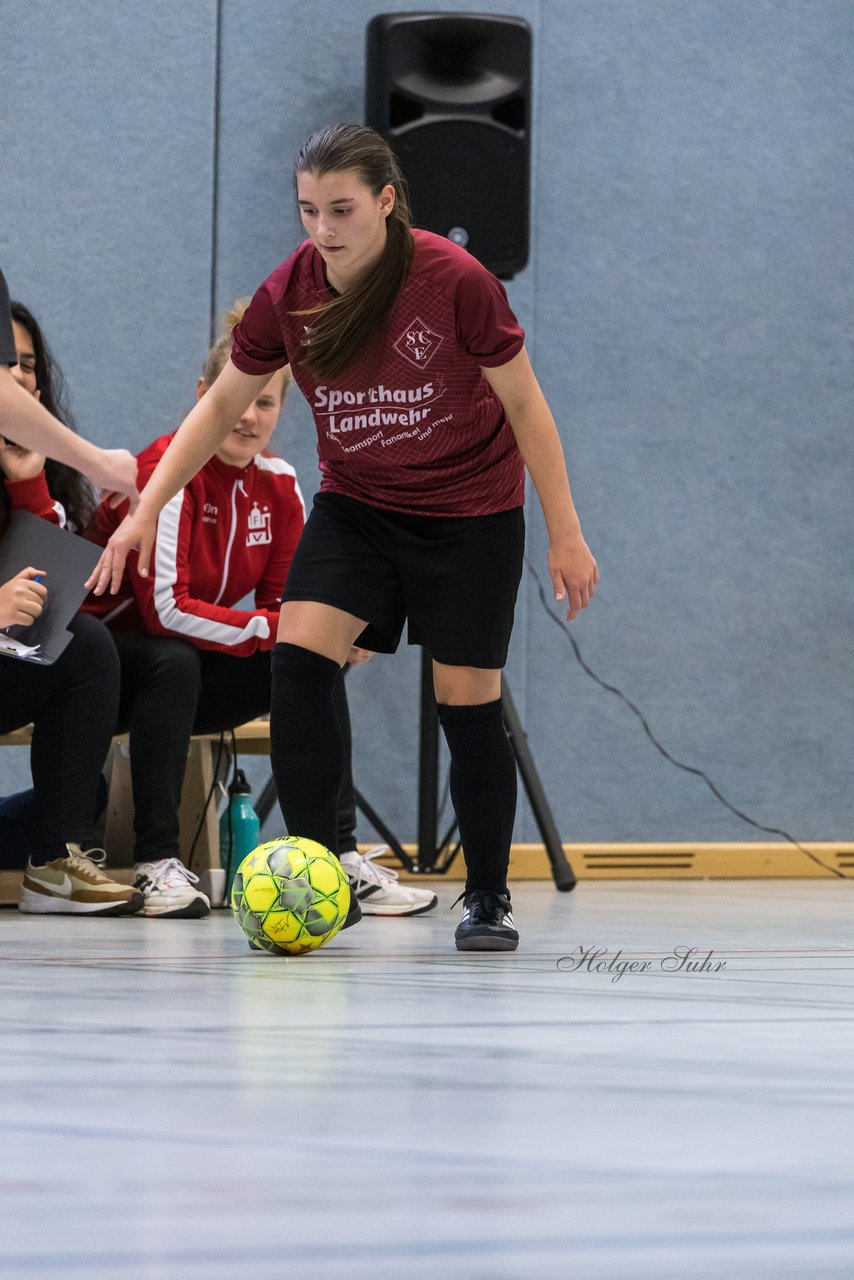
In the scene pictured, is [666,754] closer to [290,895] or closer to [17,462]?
[17,462]

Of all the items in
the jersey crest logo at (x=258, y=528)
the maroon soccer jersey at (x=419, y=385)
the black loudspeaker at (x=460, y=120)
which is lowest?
the jersey crest logo at (x=258, y=528)

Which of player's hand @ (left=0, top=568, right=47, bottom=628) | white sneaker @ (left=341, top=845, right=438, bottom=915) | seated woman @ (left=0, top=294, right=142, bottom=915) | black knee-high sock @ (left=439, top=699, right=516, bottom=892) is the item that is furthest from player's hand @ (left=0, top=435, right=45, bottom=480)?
black knee-high sock @ (left=439, top=699, right=516, bottom=892)

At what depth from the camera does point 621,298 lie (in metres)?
4.60

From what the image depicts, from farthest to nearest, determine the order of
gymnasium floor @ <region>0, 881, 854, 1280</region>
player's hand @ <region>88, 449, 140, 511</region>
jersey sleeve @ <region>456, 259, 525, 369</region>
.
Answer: player's hand @ <region>88, 449, 140, 511</region> < jersey sleeve @ <region>456, 259, 525, 369</region> < gymnasium floor @ <region>0, 881, 854, 1280</region>

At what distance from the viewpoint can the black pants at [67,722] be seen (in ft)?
9.04

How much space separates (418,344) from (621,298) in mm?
2600

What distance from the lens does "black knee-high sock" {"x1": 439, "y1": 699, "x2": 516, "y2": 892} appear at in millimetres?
2197

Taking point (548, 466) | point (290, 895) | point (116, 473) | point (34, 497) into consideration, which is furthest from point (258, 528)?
point (290, 895)

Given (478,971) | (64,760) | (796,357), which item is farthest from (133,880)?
(796,357)

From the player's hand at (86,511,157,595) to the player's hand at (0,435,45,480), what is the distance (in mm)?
638

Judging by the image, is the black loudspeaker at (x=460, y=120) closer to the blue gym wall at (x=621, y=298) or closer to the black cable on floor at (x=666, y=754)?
the blue gym wall at (x=621, y=298)

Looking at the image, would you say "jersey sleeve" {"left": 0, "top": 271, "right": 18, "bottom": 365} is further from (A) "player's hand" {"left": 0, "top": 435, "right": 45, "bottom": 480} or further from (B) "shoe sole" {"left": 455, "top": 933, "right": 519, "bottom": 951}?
(B) "shoe sole" {"left": 455, "top": 933, "right": 519, "bottom": 951}

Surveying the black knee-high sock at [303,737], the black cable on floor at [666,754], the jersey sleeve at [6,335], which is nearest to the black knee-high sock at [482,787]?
the black knee-high sock at [303,737]

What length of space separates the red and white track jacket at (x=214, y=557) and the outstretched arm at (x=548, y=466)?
0.94 m
